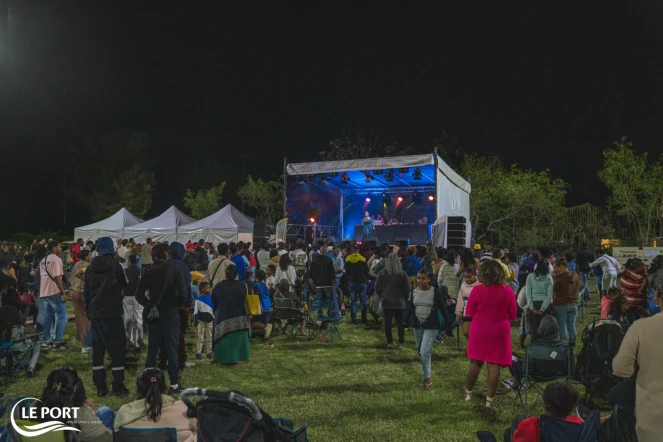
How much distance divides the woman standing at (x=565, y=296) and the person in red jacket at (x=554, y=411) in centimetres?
436

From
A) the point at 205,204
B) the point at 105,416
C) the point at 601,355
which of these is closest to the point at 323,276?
the point at 601,355

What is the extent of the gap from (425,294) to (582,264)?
29.6 ft

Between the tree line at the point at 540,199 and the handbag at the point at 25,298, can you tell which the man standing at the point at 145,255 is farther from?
the tree line at the point at 540,199

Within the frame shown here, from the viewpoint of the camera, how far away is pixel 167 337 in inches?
223

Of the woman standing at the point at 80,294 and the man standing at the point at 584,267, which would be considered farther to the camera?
the man standing at the point at 584,267

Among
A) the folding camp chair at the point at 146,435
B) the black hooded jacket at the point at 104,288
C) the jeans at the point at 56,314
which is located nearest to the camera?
the folding camp chair at the point at 146,435

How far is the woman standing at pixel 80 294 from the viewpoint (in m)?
7.40

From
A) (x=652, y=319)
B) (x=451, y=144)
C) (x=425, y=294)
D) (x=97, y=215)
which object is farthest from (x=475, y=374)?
(x=97, y=215)

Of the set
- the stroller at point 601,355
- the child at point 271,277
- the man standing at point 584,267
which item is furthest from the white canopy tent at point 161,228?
the stroller at point 601,355

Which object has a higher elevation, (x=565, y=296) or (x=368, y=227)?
(x=368, y=227)

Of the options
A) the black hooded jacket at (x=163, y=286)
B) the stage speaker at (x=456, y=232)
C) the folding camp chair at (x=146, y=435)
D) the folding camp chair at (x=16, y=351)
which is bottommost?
the folding camp chair at (x=16, y=351)

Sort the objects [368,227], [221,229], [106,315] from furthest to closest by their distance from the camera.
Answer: [221,229] → [368,227] → [106,315]

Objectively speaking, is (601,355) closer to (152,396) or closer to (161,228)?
(152,396)

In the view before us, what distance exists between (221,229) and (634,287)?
20.1 m
